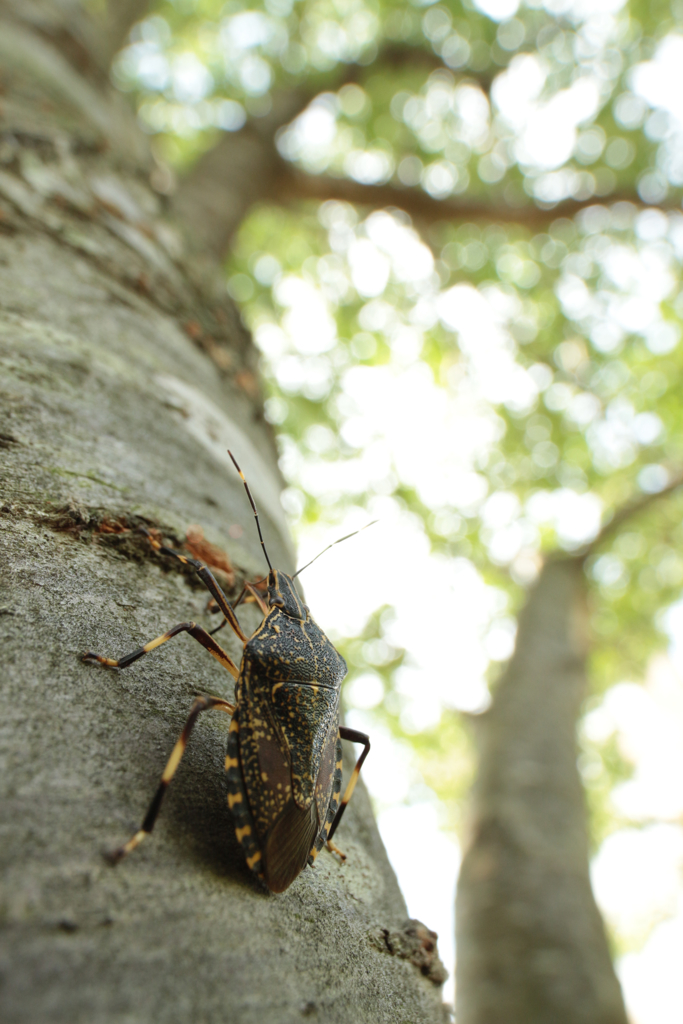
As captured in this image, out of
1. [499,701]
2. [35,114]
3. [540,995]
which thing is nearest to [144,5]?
[35,114]

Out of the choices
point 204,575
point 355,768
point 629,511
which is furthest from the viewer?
point 629,511

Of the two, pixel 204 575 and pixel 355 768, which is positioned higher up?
pixel 204 575

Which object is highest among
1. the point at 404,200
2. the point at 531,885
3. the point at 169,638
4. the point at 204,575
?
the point at 404,200

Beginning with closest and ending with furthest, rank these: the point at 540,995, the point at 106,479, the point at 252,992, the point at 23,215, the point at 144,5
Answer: the point at 252,992, the point at 106,479, the point at 23,215, the point at 540,995, the point at 144,5

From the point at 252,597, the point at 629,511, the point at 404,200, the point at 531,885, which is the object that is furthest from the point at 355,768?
the point at 629,511

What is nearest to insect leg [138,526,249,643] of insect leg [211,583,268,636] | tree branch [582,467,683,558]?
insect leg [211,583,268,636]

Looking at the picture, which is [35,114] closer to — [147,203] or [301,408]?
[147,203]

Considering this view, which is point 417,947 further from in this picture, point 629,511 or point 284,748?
point 629,511

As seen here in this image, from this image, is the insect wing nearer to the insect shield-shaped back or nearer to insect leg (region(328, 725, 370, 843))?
the insect shield-shaped back
